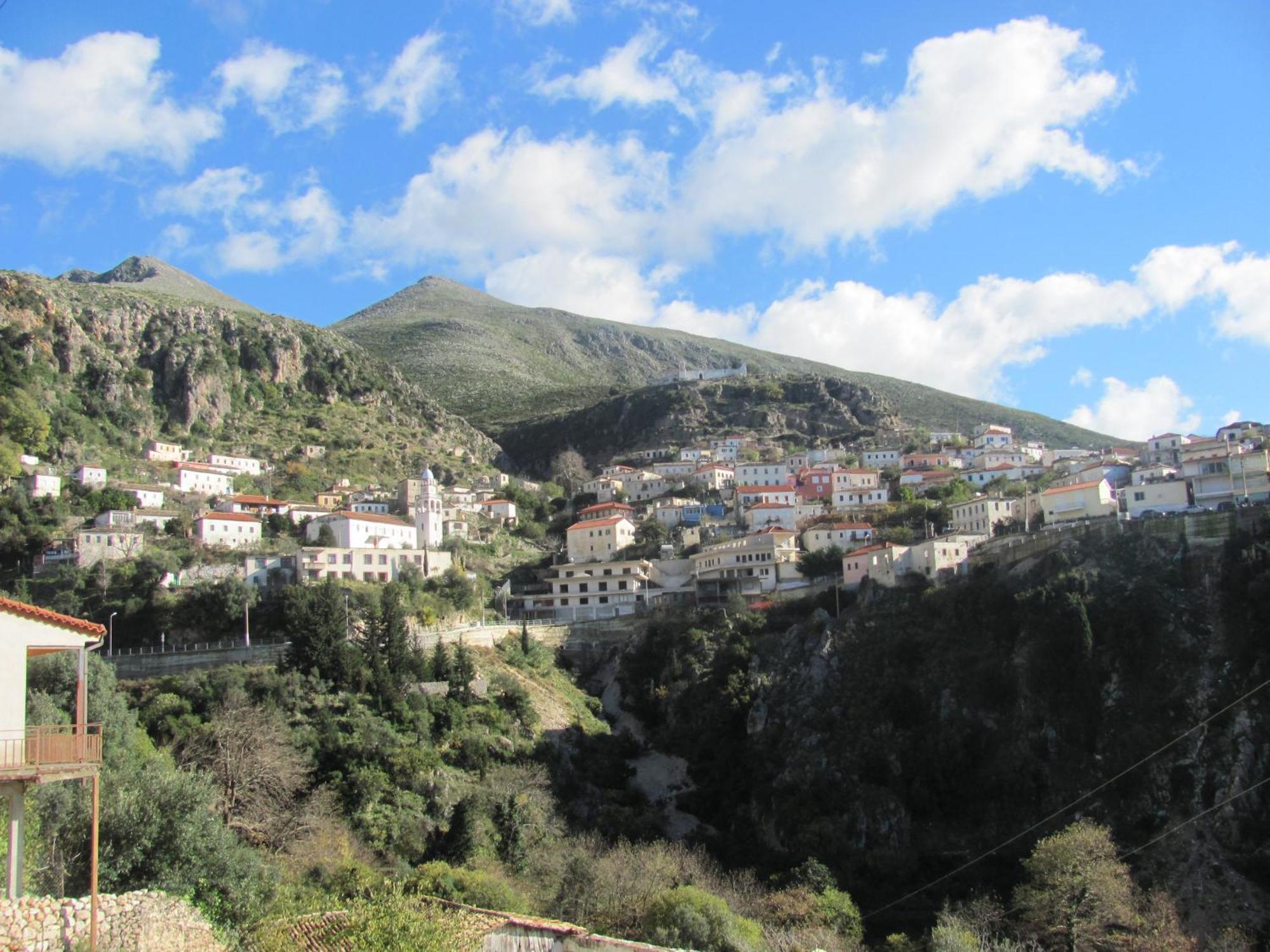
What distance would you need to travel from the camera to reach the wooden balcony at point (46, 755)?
541 inches

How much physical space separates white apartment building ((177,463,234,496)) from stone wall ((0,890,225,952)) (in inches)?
2579

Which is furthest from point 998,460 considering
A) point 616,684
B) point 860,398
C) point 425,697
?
point 425,697

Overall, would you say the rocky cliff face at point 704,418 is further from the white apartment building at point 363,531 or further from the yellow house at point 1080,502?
the yellow house at point 1080,502

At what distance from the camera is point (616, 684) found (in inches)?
2260

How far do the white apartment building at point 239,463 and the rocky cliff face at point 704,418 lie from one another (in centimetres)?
3652

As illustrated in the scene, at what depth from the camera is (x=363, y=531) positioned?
65.1 meters

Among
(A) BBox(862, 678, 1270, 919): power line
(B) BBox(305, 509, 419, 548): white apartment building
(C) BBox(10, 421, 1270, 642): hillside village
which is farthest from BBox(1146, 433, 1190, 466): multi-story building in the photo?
(B) BBox(305, 509, 419, 548): white apartment building

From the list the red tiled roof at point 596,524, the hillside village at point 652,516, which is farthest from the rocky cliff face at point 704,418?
the red tiled roof at point 596,524

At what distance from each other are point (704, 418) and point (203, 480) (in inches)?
2292

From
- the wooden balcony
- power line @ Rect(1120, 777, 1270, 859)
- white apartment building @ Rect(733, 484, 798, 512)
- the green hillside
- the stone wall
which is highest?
the green hillside

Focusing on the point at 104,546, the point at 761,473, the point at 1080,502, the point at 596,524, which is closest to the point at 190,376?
the point at 104,546

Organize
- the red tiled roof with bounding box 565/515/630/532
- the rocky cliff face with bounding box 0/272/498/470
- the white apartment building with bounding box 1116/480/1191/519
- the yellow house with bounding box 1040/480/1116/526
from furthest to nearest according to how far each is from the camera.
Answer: the rocky cliff face with bounding box 0/272/498/470 < the red tiled roof with bounding box 565/515/630/532 < the yellow house with bounding box 1040/480/1116/526 < the white apartment building with bounding box 1116/480/1191/519

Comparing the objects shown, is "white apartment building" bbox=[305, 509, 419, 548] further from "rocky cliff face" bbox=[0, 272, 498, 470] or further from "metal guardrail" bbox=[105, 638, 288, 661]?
"rocky cliff face" bbox=[0, 272, 498, 470]

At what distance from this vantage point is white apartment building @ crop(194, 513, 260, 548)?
211ft
